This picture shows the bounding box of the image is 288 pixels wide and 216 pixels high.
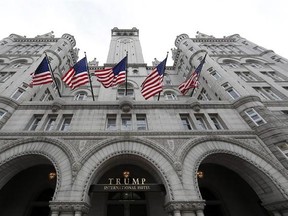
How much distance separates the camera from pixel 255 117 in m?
17.3

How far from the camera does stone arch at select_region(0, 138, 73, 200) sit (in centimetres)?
1321

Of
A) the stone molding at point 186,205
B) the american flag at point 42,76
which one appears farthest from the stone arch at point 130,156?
the american flag at point 42,76

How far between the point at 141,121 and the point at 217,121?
8.44 metres

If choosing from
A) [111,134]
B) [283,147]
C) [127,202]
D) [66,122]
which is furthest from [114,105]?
[283,147]

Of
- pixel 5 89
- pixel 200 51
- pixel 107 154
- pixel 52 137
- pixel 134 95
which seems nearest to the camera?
pixel 107 154

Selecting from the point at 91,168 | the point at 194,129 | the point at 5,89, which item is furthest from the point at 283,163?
the point at 5,89

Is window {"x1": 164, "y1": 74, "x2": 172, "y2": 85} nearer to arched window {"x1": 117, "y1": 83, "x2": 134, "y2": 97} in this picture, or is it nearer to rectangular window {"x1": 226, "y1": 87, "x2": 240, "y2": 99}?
arched window {"x1": 117, "y1": 83, "x2": 134, "y2": 97}

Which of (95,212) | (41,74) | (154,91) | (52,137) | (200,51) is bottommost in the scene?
(95,212)

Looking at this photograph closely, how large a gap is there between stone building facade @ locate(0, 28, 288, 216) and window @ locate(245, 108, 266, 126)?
0.33 ft

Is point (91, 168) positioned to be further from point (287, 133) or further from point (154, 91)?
point (287, 133)

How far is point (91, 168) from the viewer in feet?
42.8

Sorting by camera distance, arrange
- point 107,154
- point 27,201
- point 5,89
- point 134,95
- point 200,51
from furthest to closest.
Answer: point 200,51 < point 134,95 < point 5,89 < point 27,201 < point 107,154

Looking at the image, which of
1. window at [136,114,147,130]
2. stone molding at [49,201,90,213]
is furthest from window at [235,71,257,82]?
stone molding at [49,201,90,213]

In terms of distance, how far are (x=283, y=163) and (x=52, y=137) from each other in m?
20.0
